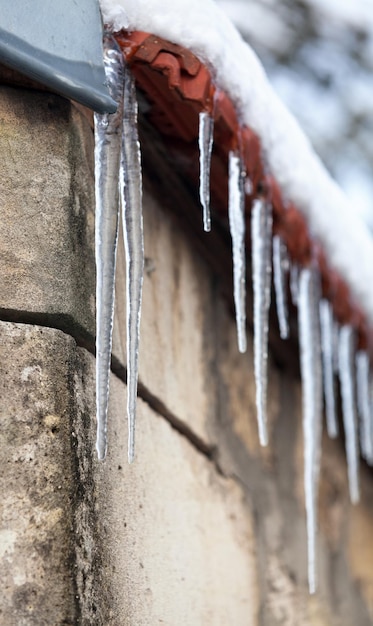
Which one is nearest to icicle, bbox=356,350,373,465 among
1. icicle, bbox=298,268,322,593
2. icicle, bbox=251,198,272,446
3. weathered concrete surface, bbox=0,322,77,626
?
icicle, bbox=298,268,322,593

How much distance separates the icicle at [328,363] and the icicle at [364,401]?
0.21ft

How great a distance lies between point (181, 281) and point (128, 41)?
599 millimetres

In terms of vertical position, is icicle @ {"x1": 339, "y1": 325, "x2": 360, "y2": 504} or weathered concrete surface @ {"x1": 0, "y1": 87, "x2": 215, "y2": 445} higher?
weathered concrete surface @ {"x1": 0, "y1": 87, "x2": 215, "y2": 445}

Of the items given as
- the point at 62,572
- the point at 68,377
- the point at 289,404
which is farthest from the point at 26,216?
the point at 289,404

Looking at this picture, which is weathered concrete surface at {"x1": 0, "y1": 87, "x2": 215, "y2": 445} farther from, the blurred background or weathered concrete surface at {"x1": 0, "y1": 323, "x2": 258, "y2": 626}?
the blurred background

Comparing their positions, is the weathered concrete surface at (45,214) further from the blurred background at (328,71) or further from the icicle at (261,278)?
the blurred background at (328,71)

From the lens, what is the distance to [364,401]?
82.8 inches

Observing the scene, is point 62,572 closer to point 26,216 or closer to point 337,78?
point 26,216

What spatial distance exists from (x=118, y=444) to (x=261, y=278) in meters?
0.48

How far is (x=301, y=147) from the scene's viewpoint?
1624mm

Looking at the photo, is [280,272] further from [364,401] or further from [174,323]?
[364,401]

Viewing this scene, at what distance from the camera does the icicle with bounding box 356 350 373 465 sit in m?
2.02

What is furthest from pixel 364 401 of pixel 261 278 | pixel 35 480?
pixel 35 480

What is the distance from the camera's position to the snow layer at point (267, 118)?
46.9 inches
